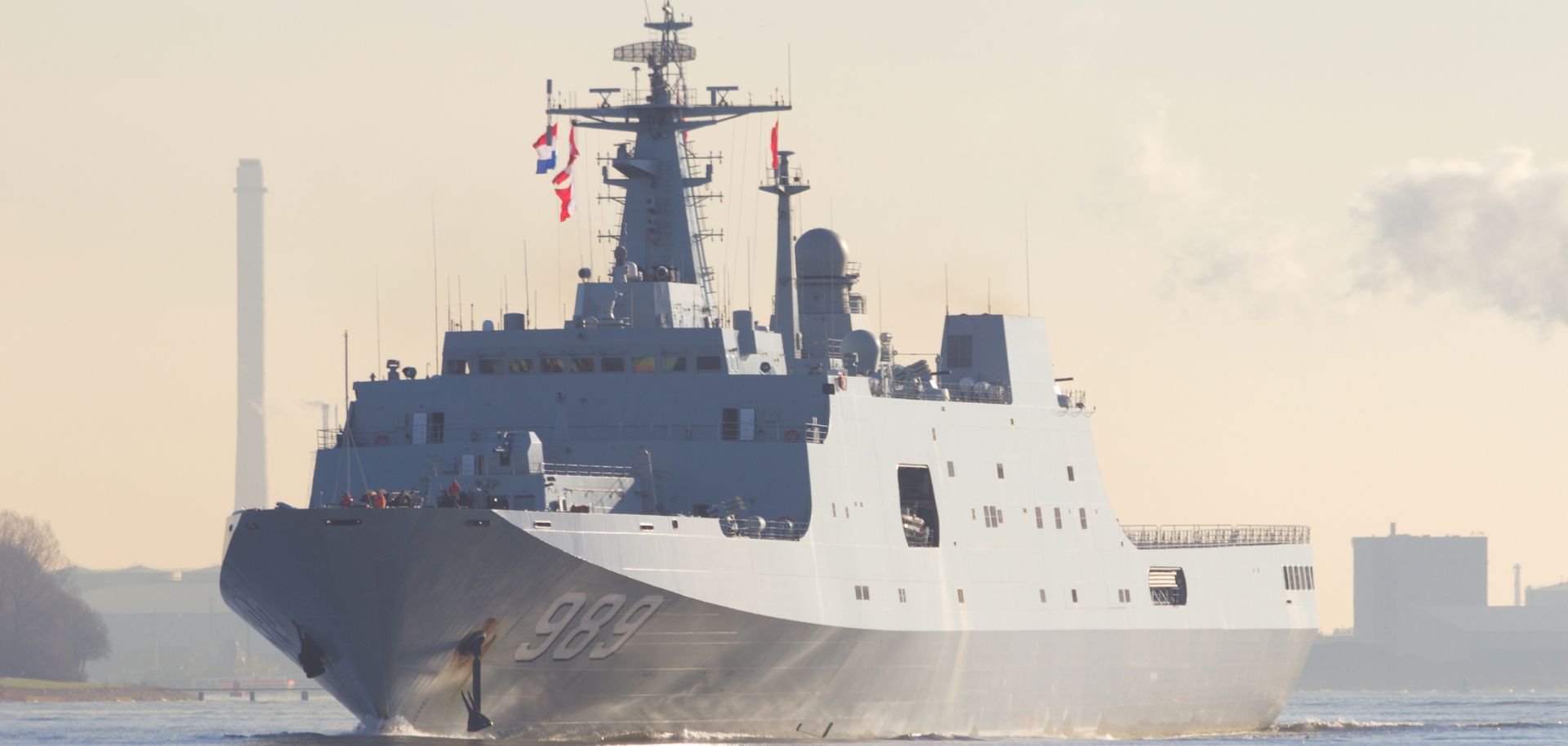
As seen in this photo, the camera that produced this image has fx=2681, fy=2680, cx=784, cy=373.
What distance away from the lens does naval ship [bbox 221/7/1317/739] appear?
4191cm

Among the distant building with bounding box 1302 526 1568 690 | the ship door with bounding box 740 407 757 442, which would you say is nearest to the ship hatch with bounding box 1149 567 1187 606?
the ship door with bounding box 740 407 757 442

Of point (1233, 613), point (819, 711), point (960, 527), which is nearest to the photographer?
point (819, 711)

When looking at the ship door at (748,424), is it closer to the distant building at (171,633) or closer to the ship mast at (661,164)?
the ship mast at (661,164)

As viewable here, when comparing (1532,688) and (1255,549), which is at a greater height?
(1255,549)

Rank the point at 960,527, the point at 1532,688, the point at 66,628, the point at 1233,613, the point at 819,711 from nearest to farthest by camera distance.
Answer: the point at 819,711 → the point at 960,527 → the point at 1233,613 → the point at 66,628 → the point at 1532,688

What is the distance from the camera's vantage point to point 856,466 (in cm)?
4859

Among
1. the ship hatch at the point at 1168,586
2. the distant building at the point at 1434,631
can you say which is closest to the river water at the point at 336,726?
the ship hatch at the point at 1168,586

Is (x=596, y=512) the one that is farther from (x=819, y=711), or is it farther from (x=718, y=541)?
(x=819, y=711)

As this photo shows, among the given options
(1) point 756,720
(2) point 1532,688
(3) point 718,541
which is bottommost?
(2) point 1532,688

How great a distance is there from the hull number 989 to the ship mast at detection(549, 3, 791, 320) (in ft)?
38.2

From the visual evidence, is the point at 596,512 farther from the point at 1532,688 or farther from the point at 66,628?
the point at 1532,688

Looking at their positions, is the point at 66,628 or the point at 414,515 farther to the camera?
the point at 66,628

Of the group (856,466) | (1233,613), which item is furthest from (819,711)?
(1233,613)

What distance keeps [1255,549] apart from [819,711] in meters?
19.0
